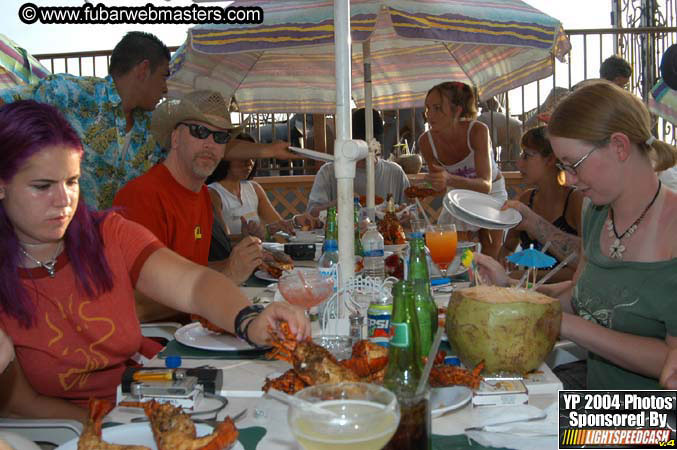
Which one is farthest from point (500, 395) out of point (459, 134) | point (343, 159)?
point (459, 134)

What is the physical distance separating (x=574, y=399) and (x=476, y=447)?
27cm

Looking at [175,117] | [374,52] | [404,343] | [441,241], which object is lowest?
[441,241]

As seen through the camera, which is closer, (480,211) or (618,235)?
(618,235)

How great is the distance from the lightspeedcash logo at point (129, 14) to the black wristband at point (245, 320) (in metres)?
2.20

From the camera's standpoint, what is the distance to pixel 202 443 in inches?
41.8

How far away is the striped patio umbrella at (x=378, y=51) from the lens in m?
3.29

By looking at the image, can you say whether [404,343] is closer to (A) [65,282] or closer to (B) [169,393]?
(B) [169,393]

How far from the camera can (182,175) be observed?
10.3 feet

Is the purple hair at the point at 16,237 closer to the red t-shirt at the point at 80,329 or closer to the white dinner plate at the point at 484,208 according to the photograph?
the red t-shirt at the point at 80,329

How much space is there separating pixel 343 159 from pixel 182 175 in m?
1.48

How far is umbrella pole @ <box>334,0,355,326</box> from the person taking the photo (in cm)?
188

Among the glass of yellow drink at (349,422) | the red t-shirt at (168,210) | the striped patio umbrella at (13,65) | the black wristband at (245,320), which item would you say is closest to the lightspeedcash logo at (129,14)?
the striped patio umbrella at (13,65)

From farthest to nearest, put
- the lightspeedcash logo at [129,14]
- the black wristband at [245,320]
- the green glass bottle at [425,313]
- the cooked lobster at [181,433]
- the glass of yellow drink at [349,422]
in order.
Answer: the lightspeedcash logo at [129,14] < the black wristband at [245,320] < the green glass bottle at [425,313] < the cooked lobster at [181,433] < the glass of yellow drink at [349,422]

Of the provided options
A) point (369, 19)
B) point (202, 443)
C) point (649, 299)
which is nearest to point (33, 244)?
point (202, 443)
